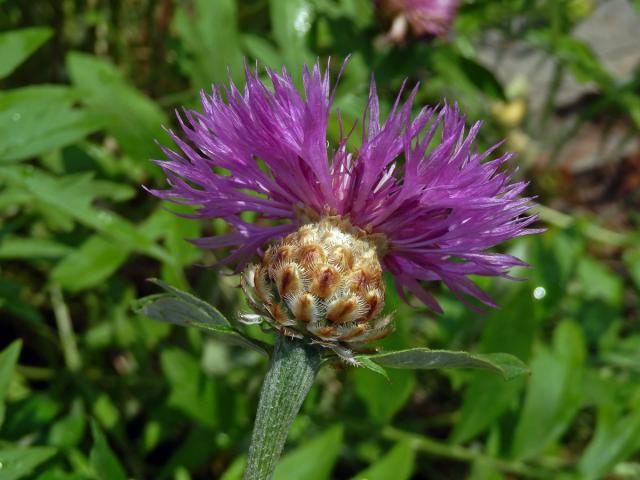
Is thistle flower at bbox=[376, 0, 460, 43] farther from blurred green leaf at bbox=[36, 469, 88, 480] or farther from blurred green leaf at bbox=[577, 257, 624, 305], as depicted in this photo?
blurred green leaf at bbox=[36, 469, 88, 480]

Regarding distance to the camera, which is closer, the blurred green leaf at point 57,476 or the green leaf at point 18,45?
the blurred green leaf at point 57,476

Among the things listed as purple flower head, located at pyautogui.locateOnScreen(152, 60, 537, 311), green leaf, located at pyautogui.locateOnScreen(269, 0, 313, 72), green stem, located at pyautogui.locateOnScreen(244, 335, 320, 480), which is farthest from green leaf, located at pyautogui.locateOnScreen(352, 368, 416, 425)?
green leaf, located at pyautogui.locateOnScreen(269, 0, 313, 72)

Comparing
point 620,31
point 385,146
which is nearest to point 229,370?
point 385,146

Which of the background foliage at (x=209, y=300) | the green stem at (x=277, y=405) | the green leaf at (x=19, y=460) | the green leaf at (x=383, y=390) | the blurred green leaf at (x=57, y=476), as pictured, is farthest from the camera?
the green leaf at (x=383, y=390)

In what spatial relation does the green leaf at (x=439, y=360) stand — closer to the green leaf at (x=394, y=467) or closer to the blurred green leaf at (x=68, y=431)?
the green leaf at (x=394, y=467)

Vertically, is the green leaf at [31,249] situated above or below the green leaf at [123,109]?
below

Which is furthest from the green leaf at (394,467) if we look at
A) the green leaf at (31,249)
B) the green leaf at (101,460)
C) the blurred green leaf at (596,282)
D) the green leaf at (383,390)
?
the blurred green leaf at (596,282)
